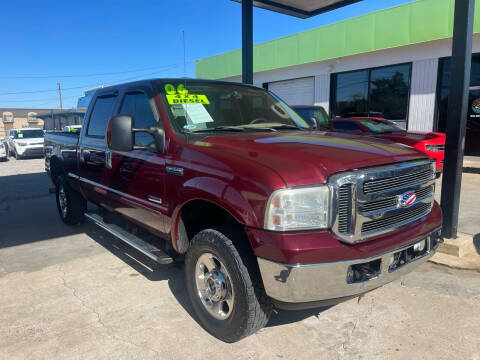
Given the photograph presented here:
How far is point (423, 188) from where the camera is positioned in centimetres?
277

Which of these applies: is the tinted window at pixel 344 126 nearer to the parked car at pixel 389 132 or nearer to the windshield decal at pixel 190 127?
the parked car at pixel 389 132

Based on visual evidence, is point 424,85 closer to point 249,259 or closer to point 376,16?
point 376,16

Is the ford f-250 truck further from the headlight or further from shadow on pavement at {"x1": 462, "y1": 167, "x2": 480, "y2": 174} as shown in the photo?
shadow on pavement at {"x1": 462, "y1": 167, "x2": 480, "y2": 174}

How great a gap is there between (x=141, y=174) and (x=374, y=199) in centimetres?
207

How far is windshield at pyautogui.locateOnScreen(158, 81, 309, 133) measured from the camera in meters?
3.24

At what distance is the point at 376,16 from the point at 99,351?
13784 mm

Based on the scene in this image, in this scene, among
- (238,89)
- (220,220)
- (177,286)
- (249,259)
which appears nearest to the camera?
(249,259)

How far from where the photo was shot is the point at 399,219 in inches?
100

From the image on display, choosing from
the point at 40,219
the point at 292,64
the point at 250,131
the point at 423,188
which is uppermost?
the point at 292,64

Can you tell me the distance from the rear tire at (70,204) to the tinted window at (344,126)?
7.03 m

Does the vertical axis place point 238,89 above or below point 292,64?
below

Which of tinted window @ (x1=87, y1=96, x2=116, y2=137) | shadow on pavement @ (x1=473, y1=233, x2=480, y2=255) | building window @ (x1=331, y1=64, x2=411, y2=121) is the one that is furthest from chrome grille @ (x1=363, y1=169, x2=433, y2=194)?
building window @ (x1=331, y1=64, x2=411, y2=121)

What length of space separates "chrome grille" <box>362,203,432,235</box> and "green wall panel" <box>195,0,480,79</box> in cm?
1079

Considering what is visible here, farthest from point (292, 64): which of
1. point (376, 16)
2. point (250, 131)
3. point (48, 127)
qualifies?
point (48, 127)
